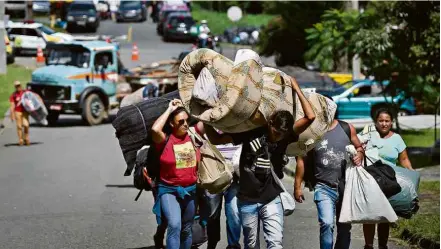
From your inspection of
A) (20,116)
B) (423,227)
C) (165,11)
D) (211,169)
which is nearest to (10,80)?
(20,116)

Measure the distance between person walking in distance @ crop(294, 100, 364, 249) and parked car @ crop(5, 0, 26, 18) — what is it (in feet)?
185

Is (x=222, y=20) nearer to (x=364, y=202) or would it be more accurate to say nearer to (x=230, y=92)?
(x=364, y=202)

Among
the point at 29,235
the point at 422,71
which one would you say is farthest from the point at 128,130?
the point at 422,71

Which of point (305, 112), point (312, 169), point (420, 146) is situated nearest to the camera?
point (305, 112)

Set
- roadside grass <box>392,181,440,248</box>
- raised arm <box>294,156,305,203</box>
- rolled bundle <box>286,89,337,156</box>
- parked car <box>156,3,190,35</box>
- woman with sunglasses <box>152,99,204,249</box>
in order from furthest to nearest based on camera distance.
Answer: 1. parked car <box>156,3,190,35</box>
2. roadside grass <box>392,181,440,248</box>
3. raised arm <box>294,156,305,203</box>
4. woman with sunglasses <box>152,99,204,249</box>
5. rolled bundle <box>286,89,337,156</box>

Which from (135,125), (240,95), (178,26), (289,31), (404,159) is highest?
(240,95)

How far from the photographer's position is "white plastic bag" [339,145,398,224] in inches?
367

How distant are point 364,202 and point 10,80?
32.8m

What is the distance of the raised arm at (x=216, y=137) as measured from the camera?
857 cm

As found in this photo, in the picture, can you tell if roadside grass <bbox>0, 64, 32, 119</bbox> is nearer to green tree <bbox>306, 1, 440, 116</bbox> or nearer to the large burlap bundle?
green tree <bbox>306, 1, 440, 116</bbox>

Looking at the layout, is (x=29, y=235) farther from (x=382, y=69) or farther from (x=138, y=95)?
(x=382, y=69)

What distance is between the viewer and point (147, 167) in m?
9.17

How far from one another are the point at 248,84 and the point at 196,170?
1.68m

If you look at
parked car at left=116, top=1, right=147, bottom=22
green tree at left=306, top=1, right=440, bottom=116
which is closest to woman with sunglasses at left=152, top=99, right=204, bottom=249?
green tree at left=306, top=1, right=440, bottom=116
